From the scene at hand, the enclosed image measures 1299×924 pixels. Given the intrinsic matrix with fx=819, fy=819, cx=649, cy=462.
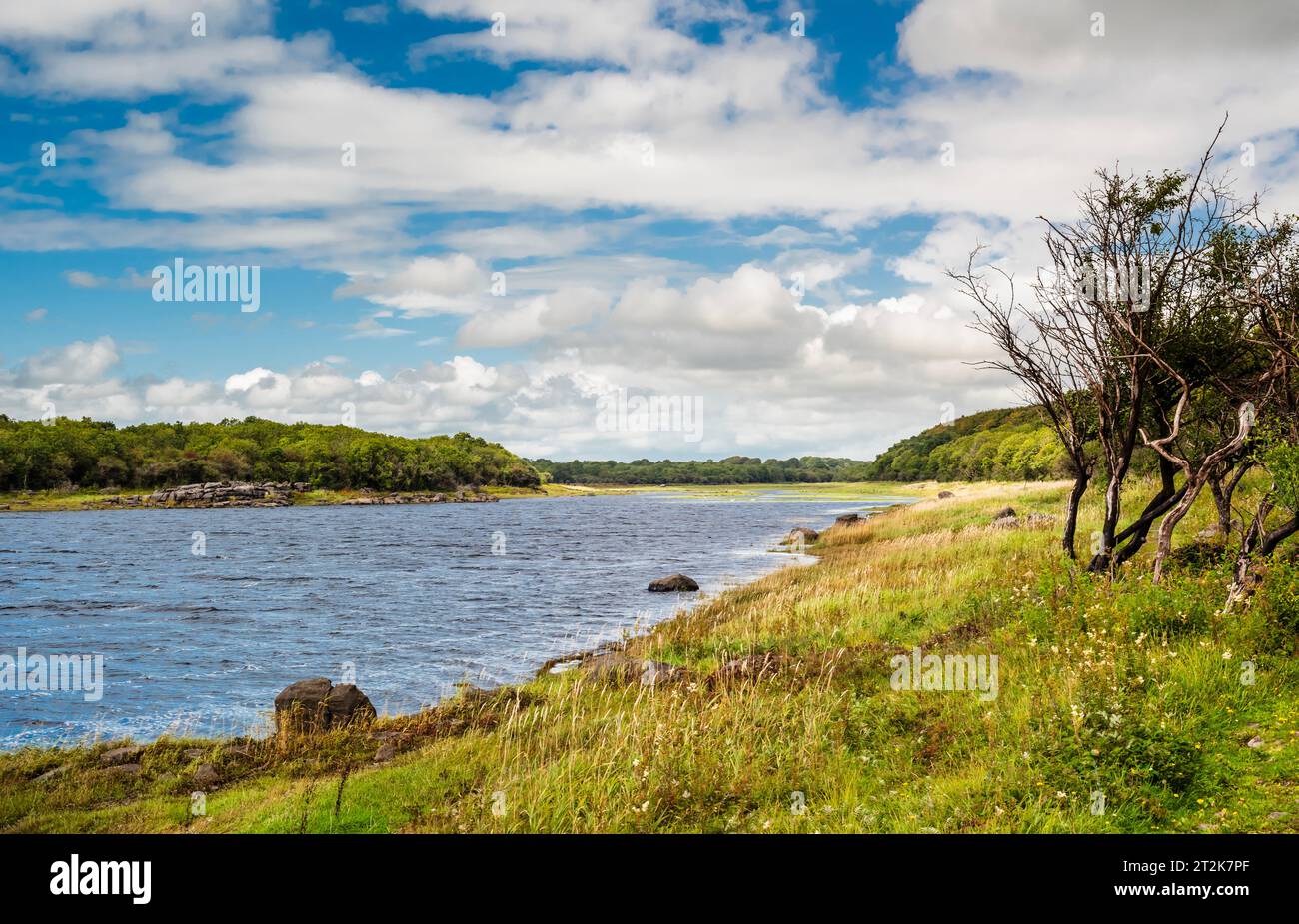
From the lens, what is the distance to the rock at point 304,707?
15156mm

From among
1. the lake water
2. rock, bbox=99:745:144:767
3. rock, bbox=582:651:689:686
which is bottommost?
the lake water

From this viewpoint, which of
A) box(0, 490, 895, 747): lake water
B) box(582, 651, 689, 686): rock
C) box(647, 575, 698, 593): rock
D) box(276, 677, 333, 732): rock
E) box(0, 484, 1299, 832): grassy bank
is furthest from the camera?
box(647, 575, 698, 593): rock

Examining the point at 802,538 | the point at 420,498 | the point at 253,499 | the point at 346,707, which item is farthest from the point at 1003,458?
the point at 346,707

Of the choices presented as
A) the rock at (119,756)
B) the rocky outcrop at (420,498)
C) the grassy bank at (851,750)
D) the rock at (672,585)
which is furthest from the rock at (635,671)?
the rocky outcrop at (420,498)

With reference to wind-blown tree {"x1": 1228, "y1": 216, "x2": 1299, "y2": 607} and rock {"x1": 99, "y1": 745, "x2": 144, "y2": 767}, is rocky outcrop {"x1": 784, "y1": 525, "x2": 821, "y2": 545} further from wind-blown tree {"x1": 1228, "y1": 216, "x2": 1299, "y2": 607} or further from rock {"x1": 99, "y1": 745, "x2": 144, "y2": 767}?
rock {"x1": 99, "y1": 745, "x2": 144, "y2": 767}

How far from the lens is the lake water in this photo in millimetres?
19672

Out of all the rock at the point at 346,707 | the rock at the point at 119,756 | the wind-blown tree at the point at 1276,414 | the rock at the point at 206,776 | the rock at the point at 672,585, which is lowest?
the rock at the point at 672,585

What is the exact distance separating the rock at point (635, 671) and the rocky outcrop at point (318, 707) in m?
4.68

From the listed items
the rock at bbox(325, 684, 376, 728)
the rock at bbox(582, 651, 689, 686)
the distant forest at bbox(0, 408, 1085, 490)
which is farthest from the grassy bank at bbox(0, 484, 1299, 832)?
the distant forest at bbox(0, 408, 1085, 490)

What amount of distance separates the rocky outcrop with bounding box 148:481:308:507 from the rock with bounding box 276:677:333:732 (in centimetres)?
13381

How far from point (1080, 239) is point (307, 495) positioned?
535 ft

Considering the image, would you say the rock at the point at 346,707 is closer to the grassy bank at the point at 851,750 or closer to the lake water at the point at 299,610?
the grassy bank at the point at 851,750
